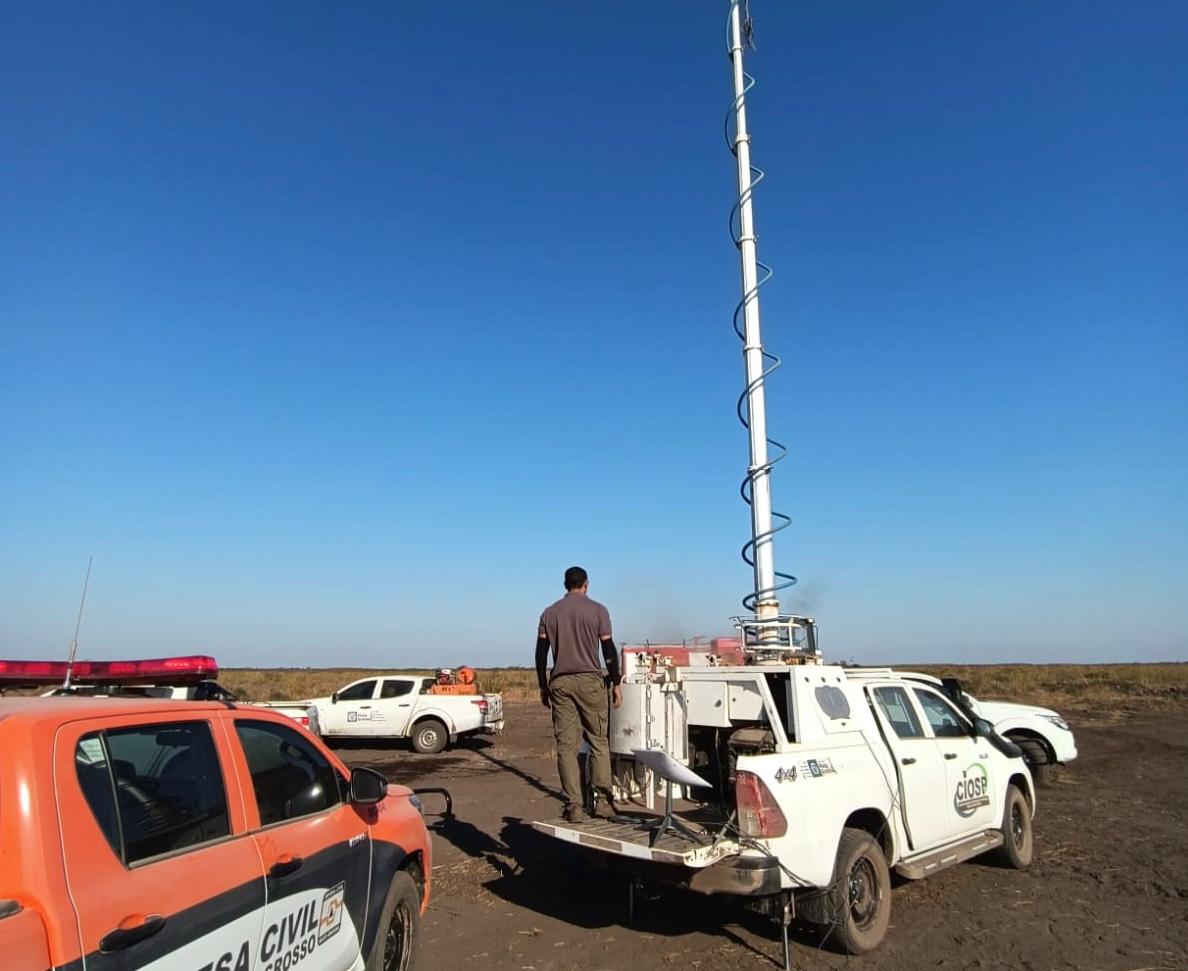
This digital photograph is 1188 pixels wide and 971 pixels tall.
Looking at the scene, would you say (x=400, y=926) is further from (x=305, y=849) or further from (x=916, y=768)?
(x=916, y=768)

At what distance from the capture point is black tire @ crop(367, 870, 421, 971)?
424cm

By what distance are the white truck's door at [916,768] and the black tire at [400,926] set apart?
3.58 m

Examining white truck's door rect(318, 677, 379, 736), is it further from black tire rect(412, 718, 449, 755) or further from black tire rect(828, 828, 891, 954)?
black tire rect(828, 828, 891, 954)

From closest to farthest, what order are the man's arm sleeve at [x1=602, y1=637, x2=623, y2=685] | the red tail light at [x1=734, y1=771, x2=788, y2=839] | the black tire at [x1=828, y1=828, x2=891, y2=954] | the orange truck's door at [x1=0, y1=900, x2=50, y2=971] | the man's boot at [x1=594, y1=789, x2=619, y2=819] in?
1. the orange truck's door at [x1=0, y1=900, x2=50, y2=971]
2. the red tail light at [x1=734, y1=771, x2=788, y2=839]
3. the black tire at [x1=828, y1=828, x2=891, y2=954]
4. the man's boot at [x1=594, y1=789, x2=619, y2=819]
5. the man's arm sleeve at [x1=602, y1=637, x2=623, y2=685]

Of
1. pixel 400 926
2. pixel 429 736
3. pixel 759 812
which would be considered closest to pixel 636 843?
pixel 759 812

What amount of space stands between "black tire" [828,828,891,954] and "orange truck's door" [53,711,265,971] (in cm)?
375

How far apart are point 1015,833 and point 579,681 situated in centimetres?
449

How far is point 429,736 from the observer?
17.3 m

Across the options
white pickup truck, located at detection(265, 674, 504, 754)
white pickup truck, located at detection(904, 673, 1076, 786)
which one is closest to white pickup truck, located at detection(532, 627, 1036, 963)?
white pickup truck, located at detection(904, 673, 1076, 786)

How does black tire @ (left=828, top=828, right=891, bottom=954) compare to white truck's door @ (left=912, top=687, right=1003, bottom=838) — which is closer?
black tire @ (left=828, top=828, right=891, bottom=954)

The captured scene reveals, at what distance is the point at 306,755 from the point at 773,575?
5.49 meters

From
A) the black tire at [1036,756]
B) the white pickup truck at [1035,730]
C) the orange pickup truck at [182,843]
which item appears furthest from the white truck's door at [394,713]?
the orange pickup truck at [182,843]

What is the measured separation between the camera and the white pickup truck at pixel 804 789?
505cm

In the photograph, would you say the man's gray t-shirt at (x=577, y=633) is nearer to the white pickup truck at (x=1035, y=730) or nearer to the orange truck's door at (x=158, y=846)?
the orange truck's door at (x=158, y=846)
